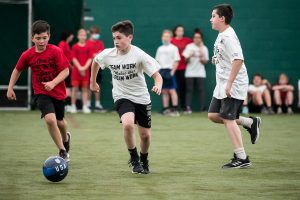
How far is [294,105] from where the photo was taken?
20297mm

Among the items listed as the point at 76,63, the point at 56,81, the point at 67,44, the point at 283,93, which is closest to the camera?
the point at 56,81

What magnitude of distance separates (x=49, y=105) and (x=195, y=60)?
10599 millimetres

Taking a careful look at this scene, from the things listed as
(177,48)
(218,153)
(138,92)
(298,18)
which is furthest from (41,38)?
(298,18)

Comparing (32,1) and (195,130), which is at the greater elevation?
(32,1)

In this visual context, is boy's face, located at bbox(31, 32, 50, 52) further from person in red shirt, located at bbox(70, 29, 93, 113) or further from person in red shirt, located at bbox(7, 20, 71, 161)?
person in red shirt, located at bbox(70, 29, 93, 113)

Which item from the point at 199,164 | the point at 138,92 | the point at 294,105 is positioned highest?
the point at 138,92

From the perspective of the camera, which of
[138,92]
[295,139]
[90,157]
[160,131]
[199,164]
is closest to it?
[138,92]

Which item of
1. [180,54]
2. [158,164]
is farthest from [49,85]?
[180,54]

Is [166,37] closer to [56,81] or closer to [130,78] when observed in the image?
[56,81]

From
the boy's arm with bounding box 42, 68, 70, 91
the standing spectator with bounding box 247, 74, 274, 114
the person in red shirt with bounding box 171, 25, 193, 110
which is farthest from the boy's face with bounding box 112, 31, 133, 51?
the standing spectator with bounding box 247, 74, 274, 114

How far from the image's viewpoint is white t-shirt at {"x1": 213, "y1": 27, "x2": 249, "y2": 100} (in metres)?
9.38

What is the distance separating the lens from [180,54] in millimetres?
19562

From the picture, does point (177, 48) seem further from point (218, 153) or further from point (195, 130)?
point (218, 153)

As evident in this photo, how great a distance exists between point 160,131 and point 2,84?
21.9 ft
